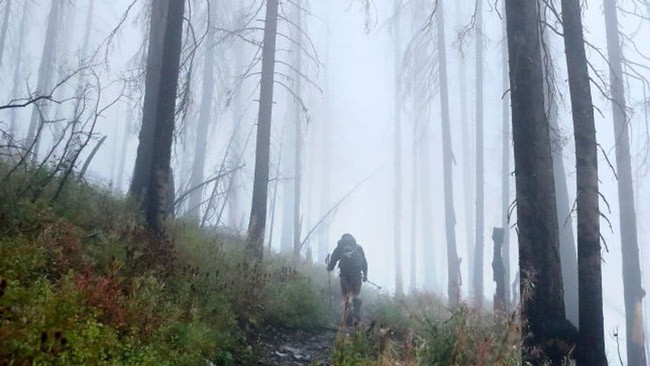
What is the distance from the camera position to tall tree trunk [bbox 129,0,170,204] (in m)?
8.96

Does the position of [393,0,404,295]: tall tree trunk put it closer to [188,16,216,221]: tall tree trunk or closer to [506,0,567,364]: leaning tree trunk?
[188,16,216,221]: tall tree trunk

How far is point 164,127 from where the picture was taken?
755cm

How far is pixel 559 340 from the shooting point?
5.75 meters

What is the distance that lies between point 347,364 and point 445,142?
14.0 meters

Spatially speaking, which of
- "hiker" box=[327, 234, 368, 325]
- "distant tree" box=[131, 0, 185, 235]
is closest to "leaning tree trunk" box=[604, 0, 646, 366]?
"hiker" box=[327, 234, 368, 325]

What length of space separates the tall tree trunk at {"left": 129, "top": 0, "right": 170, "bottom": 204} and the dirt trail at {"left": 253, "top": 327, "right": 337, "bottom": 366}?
3.23m

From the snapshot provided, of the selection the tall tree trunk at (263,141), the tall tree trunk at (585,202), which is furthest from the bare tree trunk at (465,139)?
the tall tree trunk at (585,202)

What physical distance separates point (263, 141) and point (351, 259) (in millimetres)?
3386

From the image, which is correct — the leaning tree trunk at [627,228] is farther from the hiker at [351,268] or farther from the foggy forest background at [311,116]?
the hiker at [351,268]

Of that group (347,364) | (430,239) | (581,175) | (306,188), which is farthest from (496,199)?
(347,364)

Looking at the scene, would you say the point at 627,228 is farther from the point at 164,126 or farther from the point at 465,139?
the point at 465,139

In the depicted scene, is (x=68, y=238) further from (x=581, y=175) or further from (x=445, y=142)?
(x=445, y=142)

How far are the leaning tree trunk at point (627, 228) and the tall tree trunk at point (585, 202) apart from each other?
17.1 ft

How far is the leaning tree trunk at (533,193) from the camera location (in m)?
5.91
